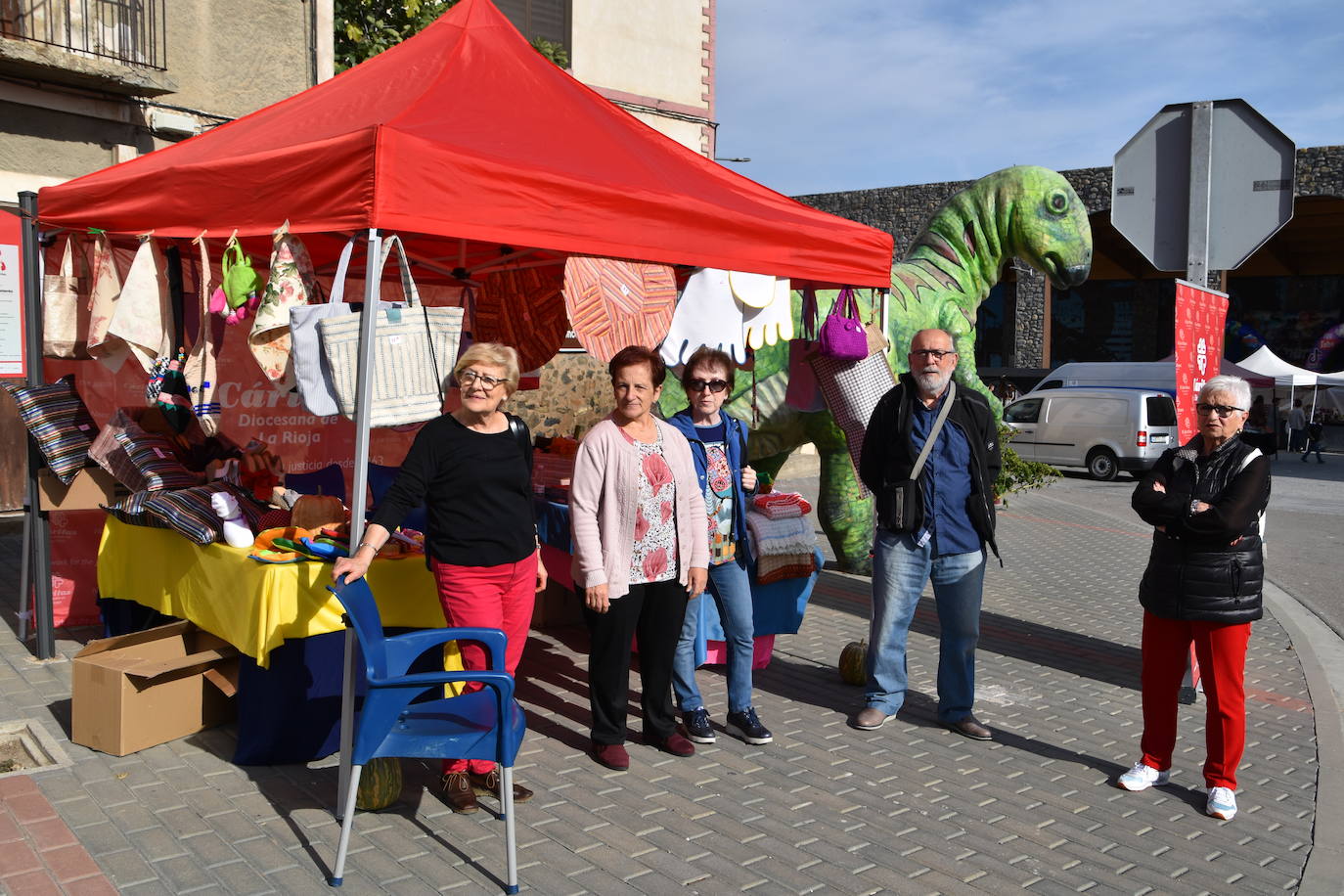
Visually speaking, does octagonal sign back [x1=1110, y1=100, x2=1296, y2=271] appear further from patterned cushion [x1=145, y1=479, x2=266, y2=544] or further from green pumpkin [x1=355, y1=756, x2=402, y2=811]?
patterned cushion [x1=145, y1=479, x2=266, y2=544]

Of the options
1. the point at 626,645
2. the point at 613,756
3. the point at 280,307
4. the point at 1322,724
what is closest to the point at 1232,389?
the point at 1322,724

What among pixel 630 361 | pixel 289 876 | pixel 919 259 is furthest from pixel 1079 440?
pixel 289 876

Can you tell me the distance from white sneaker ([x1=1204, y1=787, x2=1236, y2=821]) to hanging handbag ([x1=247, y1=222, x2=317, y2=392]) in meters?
3.74

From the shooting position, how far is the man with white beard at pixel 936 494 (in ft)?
15.1

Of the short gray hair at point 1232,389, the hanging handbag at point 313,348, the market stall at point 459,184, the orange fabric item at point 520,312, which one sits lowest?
the short gray hair at point 1232,389

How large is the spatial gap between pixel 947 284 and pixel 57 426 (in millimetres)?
6292

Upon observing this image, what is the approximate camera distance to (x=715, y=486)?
4441mm

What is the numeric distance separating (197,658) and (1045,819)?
3.37 meters

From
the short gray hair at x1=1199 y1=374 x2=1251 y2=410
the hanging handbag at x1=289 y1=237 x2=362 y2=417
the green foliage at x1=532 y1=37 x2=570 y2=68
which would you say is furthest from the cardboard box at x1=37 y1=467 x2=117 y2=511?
the green foliage at x1=532 y1=37 x2=570 y2=68

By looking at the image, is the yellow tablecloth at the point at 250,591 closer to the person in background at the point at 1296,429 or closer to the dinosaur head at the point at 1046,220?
the dinosaur head at the point at 1046,220

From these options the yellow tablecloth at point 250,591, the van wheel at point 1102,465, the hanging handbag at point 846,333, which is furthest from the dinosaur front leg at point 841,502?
the van wheel at point 1102,465

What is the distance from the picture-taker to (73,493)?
5582 millimetres

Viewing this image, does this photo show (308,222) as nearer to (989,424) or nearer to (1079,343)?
(989,424)

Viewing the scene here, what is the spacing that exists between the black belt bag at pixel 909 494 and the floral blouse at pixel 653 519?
1086mm
